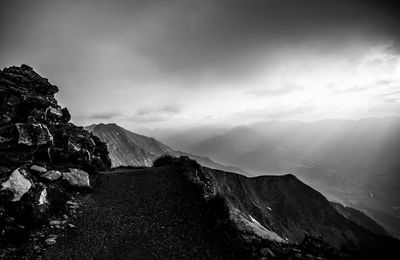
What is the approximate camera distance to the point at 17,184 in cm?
1220

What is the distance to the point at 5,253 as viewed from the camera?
9.52m

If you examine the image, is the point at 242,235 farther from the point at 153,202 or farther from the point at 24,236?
the point at 24,236

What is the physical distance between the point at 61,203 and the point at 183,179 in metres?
8.89

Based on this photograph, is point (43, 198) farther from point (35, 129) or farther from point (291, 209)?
point (291, 209)

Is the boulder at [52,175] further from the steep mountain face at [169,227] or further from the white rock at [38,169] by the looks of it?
the steep mountain face at [169,227]

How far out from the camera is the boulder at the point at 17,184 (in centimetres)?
1159

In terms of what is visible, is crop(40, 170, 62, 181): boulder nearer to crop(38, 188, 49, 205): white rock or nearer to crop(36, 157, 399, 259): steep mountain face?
crop(38, 188, 49, 205): white rock

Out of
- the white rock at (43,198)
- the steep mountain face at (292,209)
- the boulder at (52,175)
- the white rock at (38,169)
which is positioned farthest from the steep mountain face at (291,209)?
the white rock at (43,198)

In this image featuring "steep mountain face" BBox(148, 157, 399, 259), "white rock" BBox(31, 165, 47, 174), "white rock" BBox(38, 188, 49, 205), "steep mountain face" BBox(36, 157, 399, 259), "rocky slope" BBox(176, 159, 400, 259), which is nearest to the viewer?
"steep mountain face" BBox(36, 157, 399, 259)

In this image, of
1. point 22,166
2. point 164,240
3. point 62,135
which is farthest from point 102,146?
point 164,240

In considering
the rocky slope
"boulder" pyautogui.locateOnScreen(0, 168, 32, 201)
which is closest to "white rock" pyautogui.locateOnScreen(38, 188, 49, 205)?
"boulder" pyautogui.locateOnScreen(0, 168, 32, 201)

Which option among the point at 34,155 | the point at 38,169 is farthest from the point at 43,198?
the point at 34,155

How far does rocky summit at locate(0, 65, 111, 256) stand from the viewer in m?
11.5

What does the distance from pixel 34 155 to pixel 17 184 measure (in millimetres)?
5718
